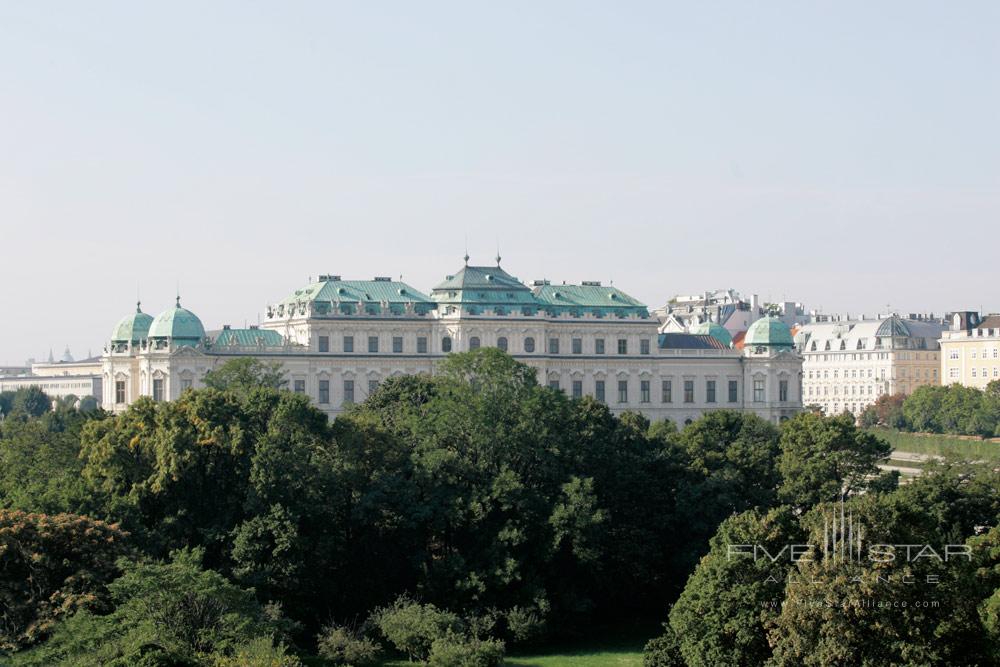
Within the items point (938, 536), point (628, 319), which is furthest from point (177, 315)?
point (938, 536)

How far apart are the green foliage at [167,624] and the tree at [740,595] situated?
12.5 metres

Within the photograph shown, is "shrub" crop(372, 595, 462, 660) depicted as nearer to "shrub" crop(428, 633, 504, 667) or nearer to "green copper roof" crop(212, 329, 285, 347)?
"shrub" crop(428, 633, 504, 667)

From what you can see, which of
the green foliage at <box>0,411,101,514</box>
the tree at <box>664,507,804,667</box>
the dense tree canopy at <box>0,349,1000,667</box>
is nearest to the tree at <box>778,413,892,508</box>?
the dense tree canopy at <box>0,349,1000,667</box>

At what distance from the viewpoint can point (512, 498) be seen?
73.9 m

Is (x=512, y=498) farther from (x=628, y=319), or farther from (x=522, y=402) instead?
(x=628, y=319)

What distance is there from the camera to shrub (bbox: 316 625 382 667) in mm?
67062

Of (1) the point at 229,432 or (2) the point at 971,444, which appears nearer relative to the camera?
(1) the point at 229,432

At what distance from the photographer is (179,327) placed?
409ft

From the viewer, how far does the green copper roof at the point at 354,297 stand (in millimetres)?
129125

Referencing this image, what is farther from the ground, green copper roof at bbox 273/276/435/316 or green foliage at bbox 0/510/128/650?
green copper roof at bbox 273/276/435/316

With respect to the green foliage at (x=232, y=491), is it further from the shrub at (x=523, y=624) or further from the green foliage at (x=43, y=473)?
the shrub at (x=523, y=624)

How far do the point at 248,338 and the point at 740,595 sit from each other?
73.9 meters

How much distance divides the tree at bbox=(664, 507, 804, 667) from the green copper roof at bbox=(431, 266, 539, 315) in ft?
235

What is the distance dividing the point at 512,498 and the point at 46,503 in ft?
56.7
